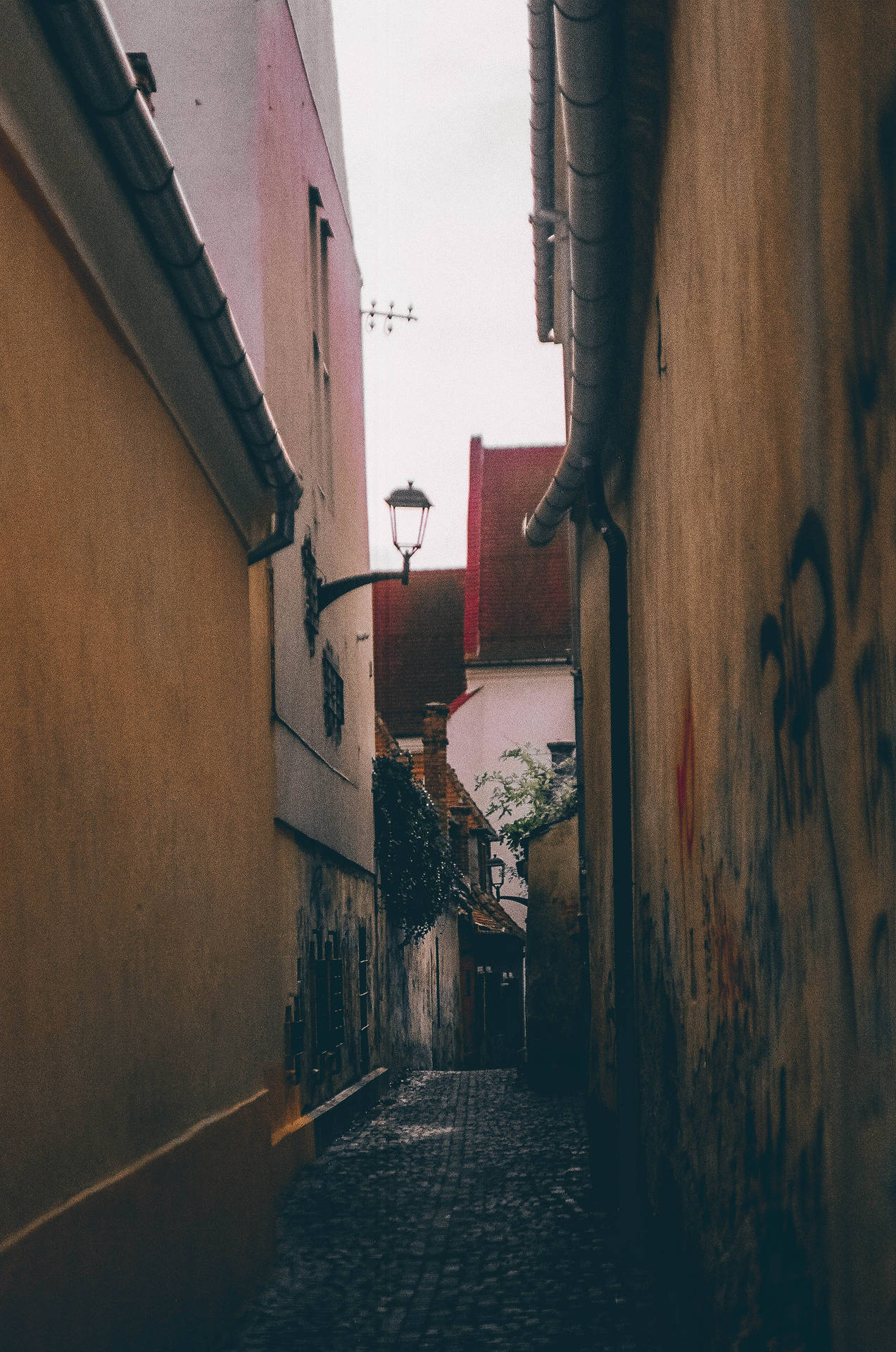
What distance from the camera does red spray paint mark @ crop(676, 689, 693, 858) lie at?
525cm

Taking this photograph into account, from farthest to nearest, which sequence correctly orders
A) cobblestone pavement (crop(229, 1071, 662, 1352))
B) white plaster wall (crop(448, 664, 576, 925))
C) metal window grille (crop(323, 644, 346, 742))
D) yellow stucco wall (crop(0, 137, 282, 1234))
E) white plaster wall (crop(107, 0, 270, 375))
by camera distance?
white plaster wall (crop(448, 664, 576, 925)) < metal window grille (crop(323, 644, 346, 742)) < white plaster wall (crop(107, 0, 270, 375)) < cobblestone pavement (crop(229, 1071, 662, 1352)) < yellow stucco wall (crop(0, 137, 282, 1234))

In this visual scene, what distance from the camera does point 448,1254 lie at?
294 inches

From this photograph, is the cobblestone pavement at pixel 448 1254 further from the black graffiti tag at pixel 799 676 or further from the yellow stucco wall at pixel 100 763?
the black graffiti tag at pixel 799 676

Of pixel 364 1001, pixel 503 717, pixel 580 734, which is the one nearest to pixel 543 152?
pixel 580 734

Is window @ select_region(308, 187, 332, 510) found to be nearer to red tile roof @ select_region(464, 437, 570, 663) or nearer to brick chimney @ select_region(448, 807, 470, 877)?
brick chimney @ select_region(448, 807, 470, 877)

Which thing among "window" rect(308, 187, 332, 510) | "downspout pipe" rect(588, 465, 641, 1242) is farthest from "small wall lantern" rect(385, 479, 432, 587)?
"downspout pipe" rect(588, 465, 641, 1242)

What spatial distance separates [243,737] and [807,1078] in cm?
499

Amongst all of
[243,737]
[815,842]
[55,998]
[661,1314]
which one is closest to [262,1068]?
[243,737]

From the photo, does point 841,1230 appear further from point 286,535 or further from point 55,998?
point 286,535

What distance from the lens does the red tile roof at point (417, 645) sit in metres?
38.6

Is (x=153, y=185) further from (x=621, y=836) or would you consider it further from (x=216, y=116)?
(x=216, y=116)

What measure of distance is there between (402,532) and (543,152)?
3275mm

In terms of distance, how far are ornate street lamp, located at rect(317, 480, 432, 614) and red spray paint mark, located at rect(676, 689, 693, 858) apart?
22.4ft

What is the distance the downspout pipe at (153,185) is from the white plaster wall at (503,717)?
2541 centimetres
